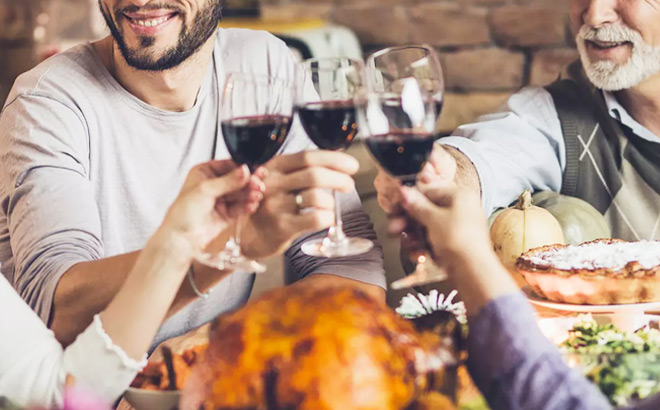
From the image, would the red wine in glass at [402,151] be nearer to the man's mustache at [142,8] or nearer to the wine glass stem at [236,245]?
the wine glass stem at [236,245]

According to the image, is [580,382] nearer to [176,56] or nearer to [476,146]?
[176,56]

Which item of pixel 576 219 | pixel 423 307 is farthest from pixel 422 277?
pixel 576 219

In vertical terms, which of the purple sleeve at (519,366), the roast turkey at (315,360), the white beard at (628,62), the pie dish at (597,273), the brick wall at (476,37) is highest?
the roast turkey at (315,360)

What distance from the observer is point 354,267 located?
63.8 inches

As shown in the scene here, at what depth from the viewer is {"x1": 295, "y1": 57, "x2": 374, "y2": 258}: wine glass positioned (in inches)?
44.9

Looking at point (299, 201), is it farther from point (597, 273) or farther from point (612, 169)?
point (612, 169)

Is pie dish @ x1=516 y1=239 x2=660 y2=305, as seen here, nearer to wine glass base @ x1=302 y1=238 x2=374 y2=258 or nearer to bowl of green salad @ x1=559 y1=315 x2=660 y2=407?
wine glass base @ x1=302 y1=238 x2=374 y2=258

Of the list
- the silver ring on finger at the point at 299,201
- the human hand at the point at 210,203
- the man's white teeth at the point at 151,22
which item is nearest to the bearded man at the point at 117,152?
the man's white teeth at the point at 151,22

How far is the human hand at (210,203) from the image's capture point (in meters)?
1.04

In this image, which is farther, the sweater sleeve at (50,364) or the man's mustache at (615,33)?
the man's mustache at (615,33)

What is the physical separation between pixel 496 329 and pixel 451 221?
0.14 meters

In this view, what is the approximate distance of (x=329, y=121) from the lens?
115cm

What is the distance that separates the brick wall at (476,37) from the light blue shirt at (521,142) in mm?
1528

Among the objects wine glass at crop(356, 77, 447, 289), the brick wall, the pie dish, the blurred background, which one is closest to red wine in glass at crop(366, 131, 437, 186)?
wine glass at crop(356, 77, 447, 289)
